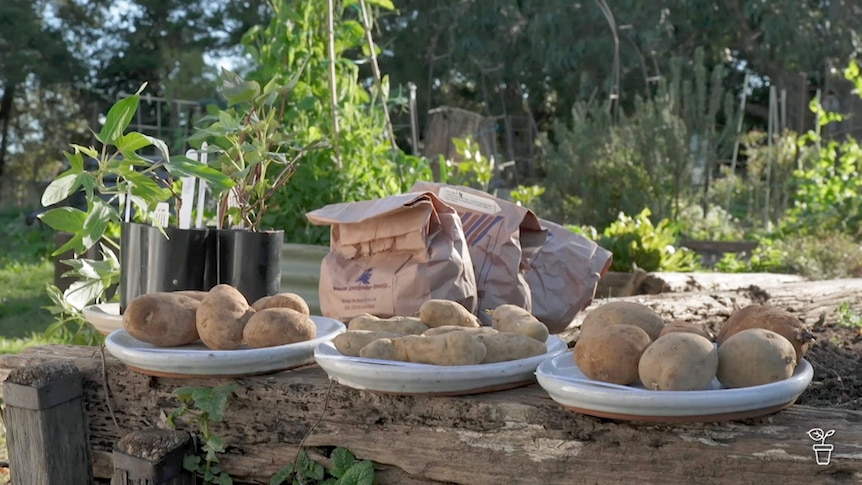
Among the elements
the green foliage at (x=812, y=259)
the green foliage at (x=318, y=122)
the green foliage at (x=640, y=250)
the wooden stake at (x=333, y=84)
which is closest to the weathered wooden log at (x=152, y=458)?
the green foliage at (x=318, y=122)

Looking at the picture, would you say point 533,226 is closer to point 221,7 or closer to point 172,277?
point 172,277

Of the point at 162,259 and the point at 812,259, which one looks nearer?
the point at 162,259

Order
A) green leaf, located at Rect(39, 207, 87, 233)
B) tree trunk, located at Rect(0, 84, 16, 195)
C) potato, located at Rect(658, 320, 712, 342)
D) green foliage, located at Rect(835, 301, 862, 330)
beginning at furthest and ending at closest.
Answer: tree trunk, located at Rect(0, 84, 16, 195), green foliage, located at Rect(835, 301, 862, 330), green leaf, located at Rect(39, 207, 87, 233), potato, located at Rect(658, 320, 712, 342)

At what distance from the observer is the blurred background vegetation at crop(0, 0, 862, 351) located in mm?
7715

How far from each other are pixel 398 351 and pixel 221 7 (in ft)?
56.8

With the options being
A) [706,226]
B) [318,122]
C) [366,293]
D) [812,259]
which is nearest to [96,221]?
[366,293]

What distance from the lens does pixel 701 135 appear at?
9.44 meters

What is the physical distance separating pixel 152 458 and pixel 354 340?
18.0 inches

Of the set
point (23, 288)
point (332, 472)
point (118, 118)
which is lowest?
point (23, 288)

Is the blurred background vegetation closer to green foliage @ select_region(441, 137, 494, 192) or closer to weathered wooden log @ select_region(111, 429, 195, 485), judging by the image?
green foliage @ select_region(441, 137, 494, 192)

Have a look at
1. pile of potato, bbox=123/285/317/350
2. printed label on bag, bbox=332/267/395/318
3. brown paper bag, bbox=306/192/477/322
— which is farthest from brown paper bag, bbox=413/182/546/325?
pile of potato, bbox=123/285/317/350

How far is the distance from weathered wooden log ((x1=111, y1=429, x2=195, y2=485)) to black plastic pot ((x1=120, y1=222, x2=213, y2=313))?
0.41 metres

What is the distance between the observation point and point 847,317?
3.74 meters

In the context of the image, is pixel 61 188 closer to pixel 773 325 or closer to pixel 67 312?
pixel 67 312
